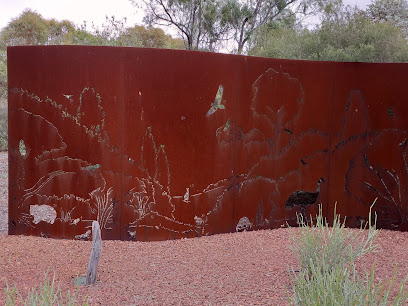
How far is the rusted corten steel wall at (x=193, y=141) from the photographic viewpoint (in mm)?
4582

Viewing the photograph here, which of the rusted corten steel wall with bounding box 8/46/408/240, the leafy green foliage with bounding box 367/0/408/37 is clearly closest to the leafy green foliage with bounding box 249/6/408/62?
the leafy green foliage with bounding box 367/0/408/37

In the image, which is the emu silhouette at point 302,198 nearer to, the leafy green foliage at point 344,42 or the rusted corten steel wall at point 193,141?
the rusted corten steel wall at point 193,141

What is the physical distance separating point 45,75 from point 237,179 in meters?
2.23

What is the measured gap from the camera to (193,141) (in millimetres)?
4762

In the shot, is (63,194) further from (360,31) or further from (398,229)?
(360,31)

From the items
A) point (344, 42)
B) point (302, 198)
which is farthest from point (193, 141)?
point (344, 42)

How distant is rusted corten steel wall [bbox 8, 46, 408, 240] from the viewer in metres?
4.58

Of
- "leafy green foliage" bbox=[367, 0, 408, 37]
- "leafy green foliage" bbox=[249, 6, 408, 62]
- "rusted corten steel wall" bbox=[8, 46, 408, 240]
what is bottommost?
"rusted corten steel wall" bbox=[8, 46, 408, 240]

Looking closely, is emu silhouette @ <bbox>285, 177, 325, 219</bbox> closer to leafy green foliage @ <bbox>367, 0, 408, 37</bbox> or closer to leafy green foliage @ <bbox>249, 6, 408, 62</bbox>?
leafy green foliage @ <bbox>249, 6, 408, 62</bbox>

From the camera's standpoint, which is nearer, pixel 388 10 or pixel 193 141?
pixel 193 141

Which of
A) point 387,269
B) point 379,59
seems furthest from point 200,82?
point 379,59

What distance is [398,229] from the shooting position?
Answer: 5262mm

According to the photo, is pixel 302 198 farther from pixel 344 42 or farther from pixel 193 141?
pixel 344 42

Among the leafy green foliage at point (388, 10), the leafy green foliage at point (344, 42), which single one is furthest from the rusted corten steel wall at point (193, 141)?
the leafy green foliage at point (388, 10)
